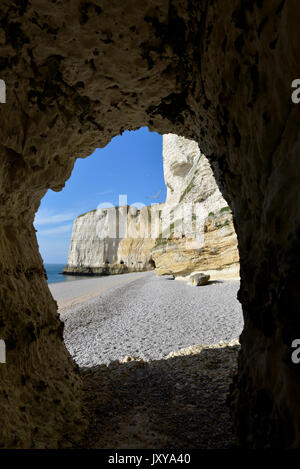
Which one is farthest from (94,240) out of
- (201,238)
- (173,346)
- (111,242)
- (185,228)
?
(173,346)

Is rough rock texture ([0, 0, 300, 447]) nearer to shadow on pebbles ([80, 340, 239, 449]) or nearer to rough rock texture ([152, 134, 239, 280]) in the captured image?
shadow on pebbles ([80, 340, 239, 449])

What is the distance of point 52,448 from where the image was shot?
2.26 metres

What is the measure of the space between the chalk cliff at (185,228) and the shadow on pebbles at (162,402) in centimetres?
1080

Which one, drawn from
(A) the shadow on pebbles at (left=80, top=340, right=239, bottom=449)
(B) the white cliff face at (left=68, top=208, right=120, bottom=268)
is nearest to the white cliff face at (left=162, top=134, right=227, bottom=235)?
(A) the shadow on pebbles at (left=80, top=340, right=239, bottom=449)

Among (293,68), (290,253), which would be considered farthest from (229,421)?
(293,68)

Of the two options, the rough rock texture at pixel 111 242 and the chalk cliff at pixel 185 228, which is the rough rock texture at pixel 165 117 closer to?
the chalk cliff at pixel 185 228

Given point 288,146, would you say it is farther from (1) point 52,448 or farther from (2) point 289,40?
(1) point 52,448

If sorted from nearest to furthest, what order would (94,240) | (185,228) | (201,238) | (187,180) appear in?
(201,238) → (185,228) → (187,180) → (94,240)

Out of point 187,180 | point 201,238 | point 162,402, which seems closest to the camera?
point 162,402

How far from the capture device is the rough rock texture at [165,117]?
1.52 m

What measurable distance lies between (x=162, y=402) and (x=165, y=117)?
13.7 feet

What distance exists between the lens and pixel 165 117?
359cm

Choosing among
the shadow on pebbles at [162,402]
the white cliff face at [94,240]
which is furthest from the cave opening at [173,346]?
the white cliff face at [94,240]

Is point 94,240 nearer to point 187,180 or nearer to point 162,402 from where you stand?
point 187,180
